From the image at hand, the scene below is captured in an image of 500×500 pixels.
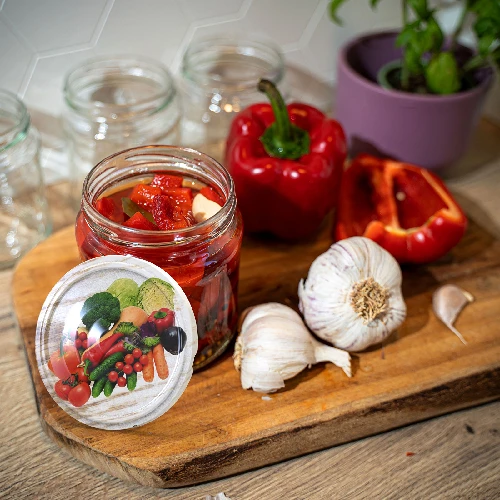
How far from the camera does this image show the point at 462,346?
1.03m

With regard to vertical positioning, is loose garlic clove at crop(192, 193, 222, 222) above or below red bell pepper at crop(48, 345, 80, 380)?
above

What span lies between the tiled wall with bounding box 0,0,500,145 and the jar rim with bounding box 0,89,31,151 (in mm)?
72

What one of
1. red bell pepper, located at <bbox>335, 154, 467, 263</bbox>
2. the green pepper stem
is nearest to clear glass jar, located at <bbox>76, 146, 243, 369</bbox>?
the green pepper stem

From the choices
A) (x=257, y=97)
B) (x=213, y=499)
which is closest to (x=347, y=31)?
(x=257, y=97)

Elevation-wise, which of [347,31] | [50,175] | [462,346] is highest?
[347,31]

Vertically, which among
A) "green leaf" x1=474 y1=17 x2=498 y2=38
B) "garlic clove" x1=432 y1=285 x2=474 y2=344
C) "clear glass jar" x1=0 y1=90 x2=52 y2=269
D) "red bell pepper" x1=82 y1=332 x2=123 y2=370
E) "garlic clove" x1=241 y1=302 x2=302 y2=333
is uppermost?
"green leaf" x1=474 y1=17 x2=498 y2=38

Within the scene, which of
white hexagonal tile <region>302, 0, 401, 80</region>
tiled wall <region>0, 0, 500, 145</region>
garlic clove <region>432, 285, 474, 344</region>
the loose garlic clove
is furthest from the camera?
white hexagonal tile <region>302, 0, 401, 80</region>

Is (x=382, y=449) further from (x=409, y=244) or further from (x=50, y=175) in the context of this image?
(x=50, y=175)

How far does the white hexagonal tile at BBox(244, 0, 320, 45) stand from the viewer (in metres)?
1.37

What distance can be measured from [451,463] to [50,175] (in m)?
0.98

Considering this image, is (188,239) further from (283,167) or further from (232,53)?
(232,53)

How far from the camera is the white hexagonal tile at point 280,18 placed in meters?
1.37

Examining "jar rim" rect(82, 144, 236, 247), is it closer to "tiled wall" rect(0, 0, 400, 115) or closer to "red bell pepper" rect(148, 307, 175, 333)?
"red bell pepper" rect(148, 307, 175, 333)

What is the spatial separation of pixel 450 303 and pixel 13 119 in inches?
33.1
